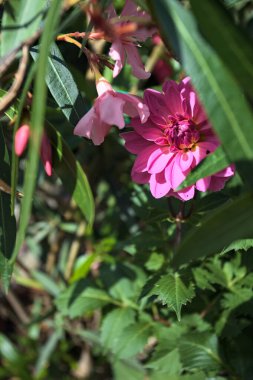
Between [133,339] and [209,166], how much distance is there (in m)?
0.68

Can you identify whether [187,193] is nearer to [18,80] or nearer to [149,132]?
[149,132]

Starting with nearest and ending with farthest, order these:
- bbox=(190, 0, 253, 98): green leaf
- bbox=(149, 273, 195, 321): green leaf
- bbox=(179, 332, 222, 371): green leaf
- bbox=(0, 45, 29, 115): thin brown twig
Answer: bbox=(190, 0, 253, 98): green leaf
bbox=(0, 45, 29, 115): thin brown twig
bbox=(149, 273, 195, 321): green leaf
bbox=(179, 332, 222, 371): green leaf

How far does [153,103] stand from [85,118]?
14 cm

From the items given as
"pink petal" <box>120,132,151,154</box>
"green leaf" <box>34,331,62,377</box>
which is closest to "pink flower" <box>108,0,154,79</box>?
"pink petal" <box>120,132,151,154</box>

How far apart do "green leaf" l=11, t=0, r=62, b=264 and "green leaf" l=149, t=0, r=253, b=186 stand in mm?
144

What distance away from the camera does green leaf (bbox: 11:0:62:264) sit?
0.62 meters

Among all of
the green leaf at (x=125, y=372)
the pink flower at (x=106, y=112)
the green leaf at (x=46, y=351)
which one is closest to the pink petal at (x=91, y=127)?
the pink flower at (x=106, y=112)

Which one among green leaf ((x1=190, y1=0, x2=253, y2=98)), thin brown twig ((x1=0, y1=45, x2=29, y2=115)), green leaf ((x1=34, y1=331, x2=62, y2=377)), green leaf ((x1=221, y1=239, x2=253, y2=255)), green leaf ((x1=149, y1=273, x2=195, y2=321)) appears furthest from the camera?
green leaf ((x1=34, y1=331, x2=62, y2=377))

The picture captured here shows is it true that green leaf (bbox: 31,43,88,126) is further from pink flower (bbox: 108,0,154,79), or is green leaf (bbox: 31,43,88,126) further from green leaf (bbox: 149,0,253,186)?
green leaf (bbox: 149,0,253,186)

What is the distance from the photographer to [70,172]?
0.88 meters

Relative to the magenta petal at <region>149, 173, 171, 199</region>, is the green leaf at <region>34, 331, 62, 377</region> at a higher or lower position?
lower

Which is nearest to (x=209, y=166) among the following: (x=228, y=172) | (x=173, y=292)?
(x=228, y=172)

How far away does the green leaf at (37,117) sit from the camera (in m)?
0.62

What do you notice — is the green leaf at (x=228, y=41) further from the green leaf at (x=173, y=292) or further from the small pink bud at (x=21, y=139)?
the green leaf at (x=173, y=292)
